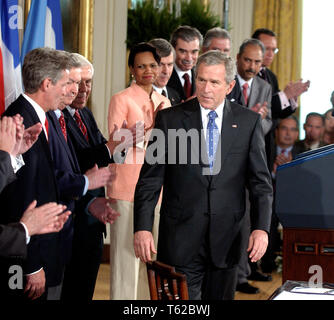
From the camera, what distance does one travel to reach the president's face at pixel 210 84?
3559 mm

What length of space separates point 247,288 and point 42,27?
9.26 feet

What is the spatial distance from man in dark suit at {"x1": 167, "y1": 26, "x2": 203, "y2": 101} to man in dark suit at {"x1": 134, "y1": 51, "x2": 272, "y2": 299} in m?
1.78

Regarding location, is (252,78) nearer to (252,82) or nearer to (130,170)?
(252,82)

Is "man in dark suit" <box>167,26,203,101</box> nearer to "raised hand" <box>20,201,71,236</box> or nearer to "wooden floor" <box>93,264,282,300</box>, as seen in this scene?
"wooden floor" <box>93,264,282,300</box>

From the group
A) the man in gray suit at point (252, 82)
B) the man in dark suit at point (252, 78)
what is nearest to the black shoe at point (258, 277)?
the man in gray suit at point (252, 82)

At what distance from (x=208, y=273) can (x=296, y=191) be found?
0.68 metres

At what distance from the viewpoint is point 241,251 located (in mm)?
3611

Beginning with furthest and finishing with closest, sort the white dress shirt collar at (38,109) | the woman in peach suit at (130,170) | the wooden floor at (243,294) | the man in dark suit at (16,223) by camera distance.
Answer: the wooden floor at (243,294), the woman in peach suit at (130,170), the white dress shirt collar at (38,109), the man in dark suit at (16,223)

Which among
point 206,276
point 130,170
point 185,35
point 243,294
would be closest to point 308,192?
point 206,276

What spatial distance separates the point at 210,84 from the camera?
3559 millimetres

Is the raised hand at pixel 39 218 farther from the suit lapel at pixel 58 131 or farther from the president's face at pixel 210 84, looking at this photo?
the president's face at pixel 210 84

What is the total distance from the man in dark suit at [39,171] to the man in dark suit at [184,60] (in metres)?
2.03

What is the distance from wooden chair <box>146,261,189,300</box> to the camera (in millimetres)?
2414
